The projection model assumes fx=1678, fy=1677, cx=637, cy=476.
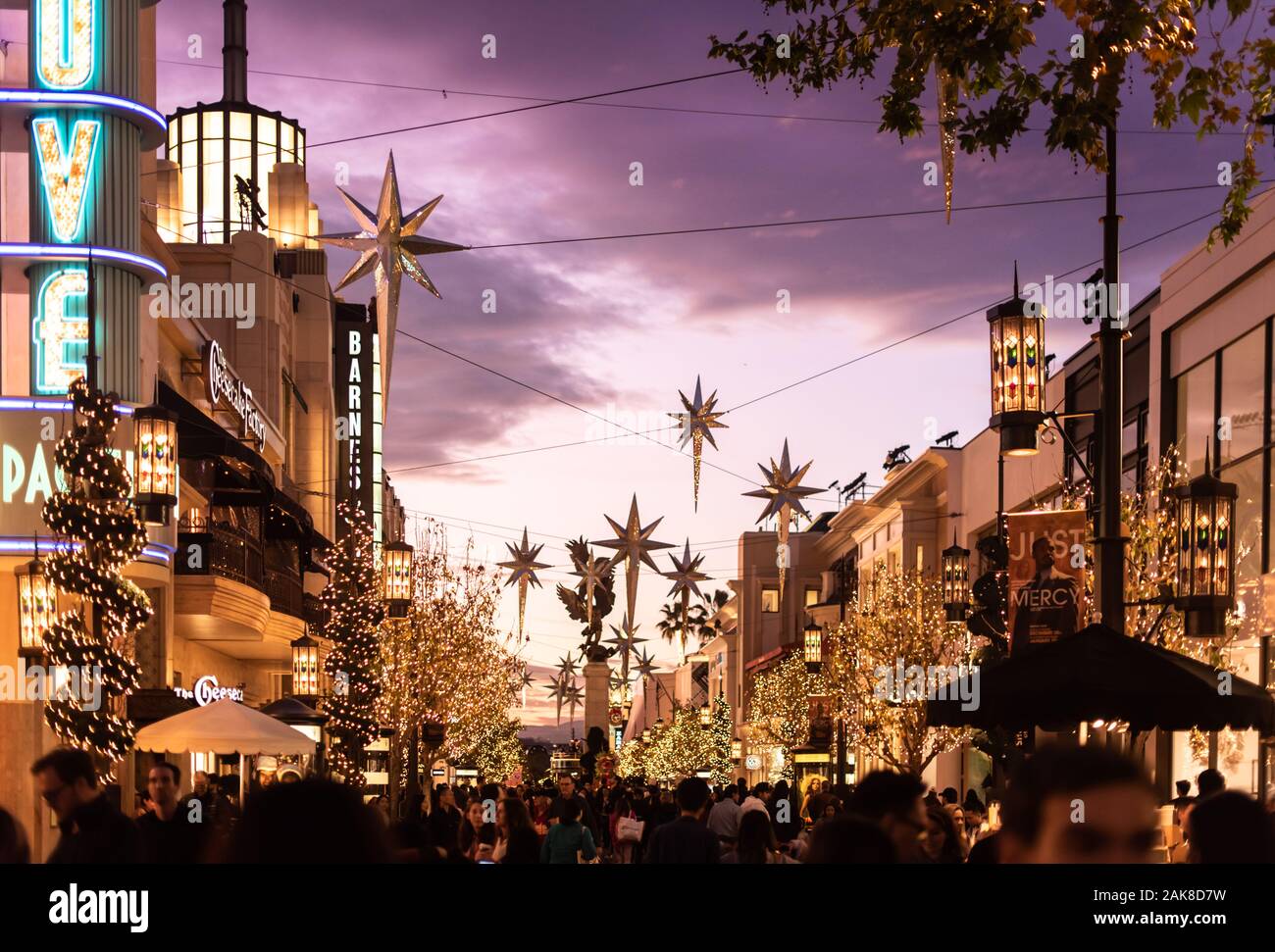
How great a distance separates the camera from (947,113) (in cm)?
1058

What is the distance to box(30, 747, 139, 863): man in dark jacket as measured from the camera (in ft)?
20.1

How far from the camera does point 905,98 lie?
909 centimetres

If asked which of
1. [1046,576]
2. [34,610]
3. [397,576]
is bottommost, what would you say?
[34,610]

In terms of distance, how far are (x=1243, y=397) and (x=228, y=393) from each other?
23.1 meters

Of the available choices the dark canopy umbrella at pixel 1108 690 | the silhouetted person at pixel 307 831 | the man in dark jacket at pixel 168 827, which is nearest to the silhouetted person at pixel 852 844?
the silhouetted person at pixel 307 831

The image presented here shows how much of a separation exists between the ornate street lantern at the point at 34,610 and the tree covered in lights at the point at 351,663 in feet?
54.8

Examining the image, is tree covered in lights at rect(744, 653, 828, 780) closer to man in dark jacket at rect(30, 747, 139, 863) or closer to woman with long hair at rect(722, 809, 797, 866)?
woman with long hair at rect(722, 809, 797, 866)

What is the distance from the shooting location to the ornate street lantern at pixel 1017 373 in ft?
51.6

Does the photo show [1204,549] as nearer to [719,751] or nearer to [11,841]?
[11,841]

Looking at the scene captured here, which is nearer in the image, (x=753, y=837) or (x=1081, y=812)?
(x=1081, y=812)

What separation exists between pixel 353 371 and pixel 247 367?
15.0 meters

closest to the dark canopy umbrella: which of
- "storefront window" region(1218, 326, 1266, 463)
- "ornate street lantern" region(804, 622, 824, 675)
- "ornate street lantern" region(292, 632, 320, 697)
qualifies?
"storefront window" region(1218, 326, 1266, 463)

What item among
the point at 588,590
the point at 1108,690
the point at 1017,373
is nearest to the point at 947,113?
the point at 1108,690

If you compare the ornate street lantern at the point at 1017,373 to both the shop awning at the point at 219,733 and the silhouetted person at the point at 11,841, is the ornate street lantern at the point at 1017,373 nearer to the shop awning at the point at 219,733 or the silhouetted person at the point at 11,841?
the shop awning at the point at 219,733
